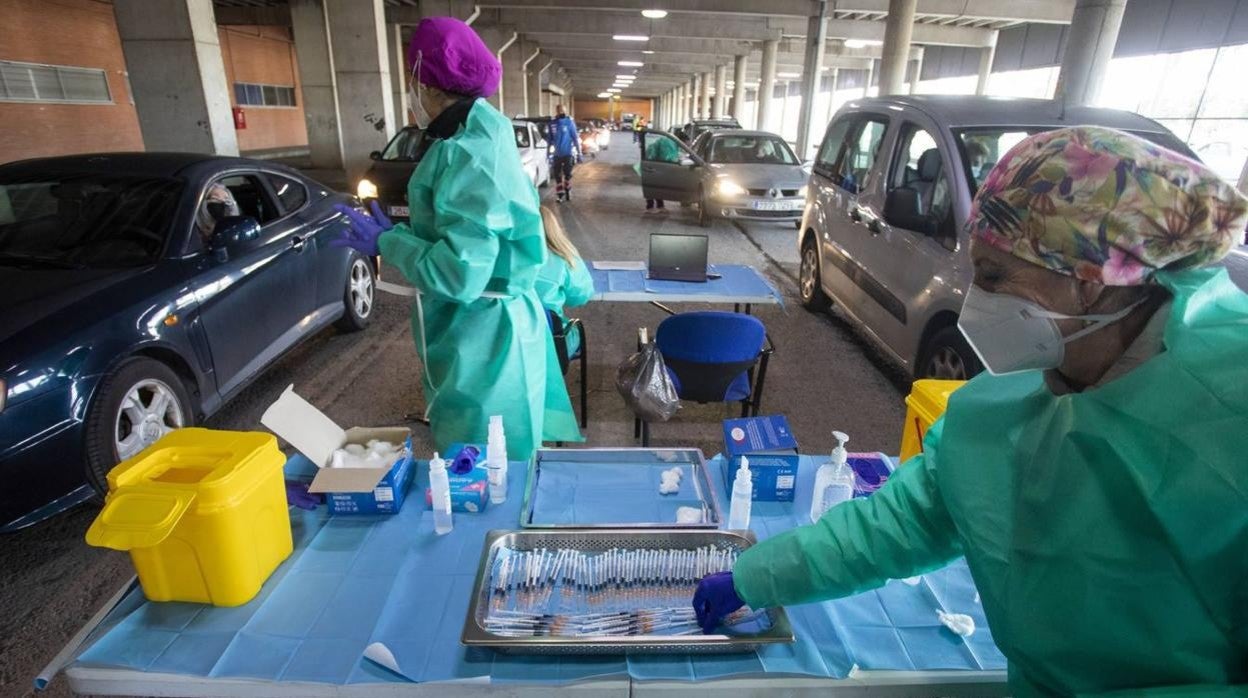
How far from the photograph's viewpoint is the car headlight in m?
10.6

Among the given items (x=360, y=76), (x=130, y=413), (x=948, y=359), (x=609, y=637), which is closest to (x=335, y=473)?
(x=609, y=637)

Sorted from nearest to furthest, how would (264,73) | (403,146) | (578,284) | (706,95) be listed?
(578,284) → (403,146) → (264,73) → (706,95)

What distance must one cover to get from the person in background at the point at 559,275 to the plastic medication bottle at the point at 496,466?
1.38 m

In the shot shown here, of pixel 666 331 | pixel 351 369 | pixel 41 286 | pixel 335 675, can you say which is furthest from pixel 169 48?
pixel 335 675

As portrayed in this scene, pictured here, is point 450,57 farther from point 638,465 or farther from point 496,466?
point 638,465

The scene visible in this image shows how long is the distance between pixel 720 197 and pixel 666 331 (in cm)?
774

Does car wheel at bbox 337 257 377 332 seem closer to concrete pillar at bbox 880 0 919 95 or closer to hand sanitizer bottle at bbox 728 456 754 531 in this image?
hand sanitizer bottle at bbox 728 456 754 531

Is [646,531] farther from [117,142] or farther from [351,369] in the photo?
[117,142]

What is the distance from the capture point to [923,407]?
2102 millimetres

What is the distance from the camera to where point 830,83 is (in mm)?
42125

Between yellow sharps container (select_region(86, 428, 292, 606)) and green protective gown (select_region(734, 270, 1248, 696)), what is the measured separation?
153 cm

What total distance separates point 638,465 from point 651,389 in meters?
1.20

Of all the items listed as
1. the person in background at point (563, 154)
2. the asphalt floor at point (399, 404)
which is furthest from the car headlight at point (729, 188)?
the person in background at point (563, 154)

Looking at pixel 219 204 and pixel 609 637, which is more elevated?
pixel 219 204
